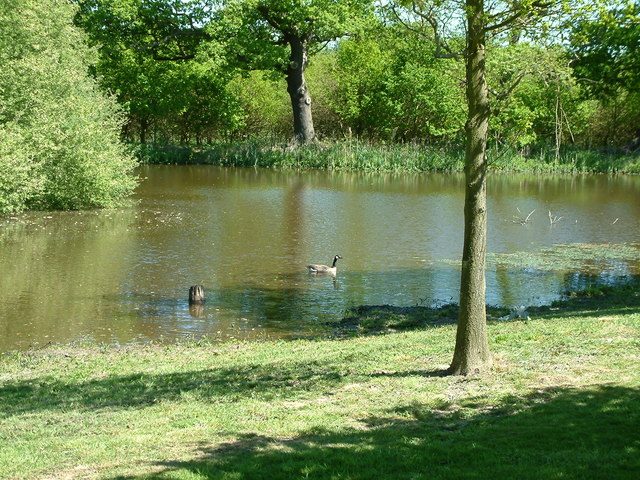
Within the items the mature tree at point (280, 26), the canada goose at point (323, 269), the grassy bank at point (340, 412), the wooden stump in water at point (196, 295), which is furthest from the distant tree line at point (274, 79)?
the grassy bank at point (340, 412)

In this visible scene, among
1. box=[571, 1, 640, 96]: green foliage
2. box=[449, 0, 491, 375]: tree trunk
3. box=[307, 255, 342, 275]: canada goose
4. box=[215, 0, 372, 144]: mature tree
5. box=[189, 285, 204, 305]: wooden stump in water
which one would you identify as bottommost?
box=[189, 285, 204, 305]: wooden stump in water

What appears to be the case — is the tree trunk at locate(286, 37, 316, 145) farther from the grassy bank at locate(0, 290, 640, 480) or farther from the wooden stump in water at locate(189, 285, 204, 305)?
the grassy bank at locate(0, 290, 640, 480)

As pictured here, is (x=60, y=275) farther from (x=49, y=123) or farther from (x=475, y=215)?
(x=475, y=215)

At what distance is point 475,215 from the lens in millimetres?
9469

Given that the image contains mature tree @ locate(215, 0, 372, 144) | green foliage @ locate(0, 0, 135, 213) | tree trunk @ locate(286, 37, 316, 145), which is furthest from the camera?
tree trunk @ locate(286, 37, 316, 145)

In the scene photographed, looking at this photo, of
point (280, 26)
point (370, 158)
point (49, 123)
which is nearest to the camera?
point (49, 123)

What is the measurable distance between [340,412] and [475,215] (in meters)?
3.06

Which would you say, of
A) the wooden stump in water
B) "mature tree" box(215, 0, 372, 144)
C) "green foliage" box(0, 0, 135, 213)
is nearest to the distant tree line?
"mature tree" box(215, 0, 372, 144)

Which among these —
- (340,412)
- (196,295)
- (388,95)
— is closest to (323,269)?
(196,295)

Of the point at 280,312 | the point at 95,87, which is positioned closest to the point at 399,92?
the point at 95,87

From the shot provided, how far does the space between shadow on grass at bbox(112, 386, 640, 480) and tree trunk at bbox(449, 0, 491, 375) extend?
1606mm

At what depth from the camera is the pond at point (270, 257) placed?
1686 cm

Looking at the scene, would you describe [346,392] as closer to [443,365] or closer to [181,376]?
[443,365]

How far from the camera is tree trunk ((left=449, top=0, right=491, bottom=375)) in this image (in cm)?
921
